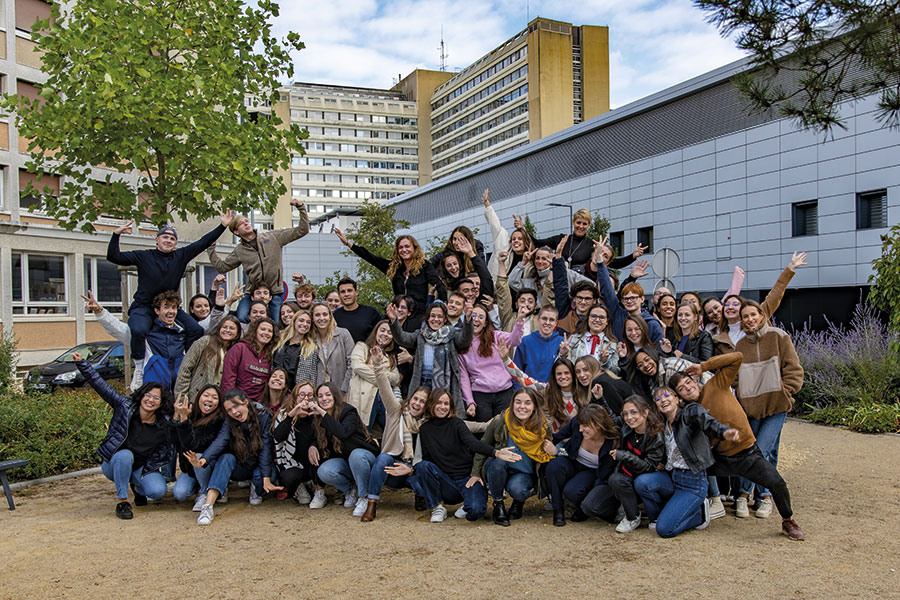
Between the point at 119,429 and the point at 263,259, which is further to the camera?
the point at 263,259

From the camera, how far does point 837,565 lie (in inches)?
199

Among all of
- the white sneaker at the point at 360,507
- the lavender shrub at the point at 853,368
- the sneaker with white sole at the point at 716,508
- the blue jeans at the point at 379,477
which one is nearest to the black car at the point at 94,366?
the white sneaker at the point at 360,507

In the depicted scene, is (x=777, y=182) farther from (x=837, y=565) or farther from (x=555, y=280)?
(x=837, y=565)

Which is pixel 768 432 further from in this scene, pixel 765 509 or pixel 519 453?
pixel 519 453

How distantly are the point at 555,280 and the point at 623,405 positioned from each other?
2.28 m

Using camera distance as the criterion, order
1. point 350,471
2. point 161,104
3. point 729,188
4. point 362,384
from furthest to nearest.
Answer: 1. point 729,188
2. point 161,104
3. point 362,384
4. point 350,471

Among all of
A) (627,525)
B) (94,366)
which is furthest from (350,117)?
(627,525)

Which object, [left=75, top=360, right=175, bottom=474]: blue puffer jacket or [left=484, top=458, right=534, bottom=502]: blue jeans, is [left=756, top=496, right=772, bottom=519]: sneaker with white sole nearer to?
[left=484, top=458, right=534, bottom=502]: blue jeans

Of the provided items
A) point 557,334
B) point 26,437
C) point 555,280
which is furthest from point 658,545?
point 26,437

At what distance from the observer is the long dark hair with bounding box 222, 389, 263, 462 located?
22.9 feet

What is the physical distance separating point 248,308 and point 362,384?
217 centimetres

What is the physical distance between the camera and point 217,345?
25.2 ft

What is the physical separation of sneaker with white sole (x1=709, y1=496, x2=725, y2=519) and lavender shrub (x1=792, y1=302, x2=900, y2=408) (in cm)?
653

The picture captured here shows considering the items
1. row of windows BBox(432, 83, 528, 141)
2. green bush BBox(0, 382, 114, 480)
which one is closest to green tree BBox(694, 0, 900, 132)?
green bush BBox(0, 382, 114, 480)
